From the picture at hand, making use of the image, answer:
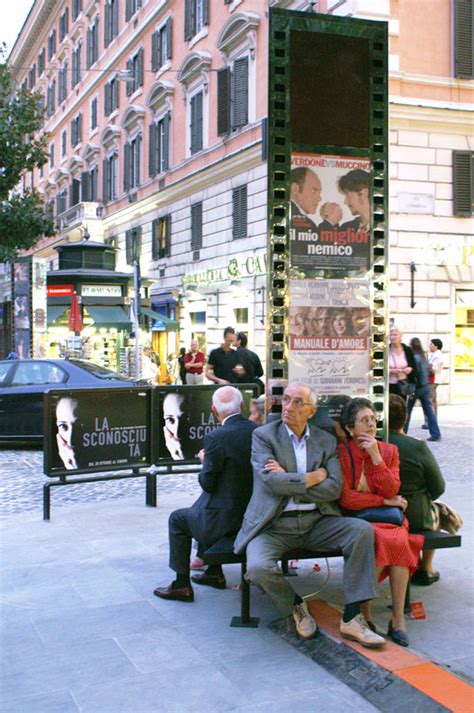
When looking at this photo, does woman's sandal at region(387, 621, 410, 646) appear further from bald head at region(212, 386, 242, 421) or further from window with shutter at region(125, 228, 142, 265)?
window with shutter at region(125, 228, 142, 265)

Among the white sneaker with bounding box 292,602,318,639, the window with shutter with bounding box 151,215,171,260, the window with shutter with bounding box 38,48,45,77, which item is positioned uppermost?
the window with shutter with bounding box 38,48,45,77

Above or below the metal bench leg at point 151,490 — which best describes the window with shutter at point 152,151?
above

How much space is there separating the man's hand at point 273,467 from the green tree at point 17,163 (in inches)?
828

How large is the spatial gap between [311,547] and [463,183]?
55.6 feet

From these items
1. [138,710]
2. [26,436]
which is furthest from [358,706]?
[26,436]

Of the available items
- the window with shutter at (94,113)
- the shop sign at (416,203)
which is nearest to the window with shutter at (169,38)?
the window with shutter at (94,113)

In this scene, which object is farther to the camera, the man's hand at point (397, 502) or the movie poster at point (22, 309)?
the movie poster at point (22, 309)

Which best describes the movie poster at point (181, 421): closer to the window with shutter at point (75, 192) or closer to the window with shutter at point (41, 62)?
the window with shutter at point (75, 192)

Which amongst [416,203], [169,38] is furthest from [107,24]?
[416,203]

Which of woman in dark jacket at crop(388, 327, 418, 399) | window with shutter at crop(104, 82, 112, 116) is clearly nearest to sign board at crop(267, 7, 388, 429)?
woman in dark jacket at crop(388, 327, 418, 399)

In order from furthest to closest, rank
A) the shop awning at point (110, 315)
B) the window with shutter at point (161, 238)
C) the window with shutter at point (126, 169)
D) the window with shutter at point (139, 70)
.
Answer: the window with shutter at point (126, 169), the window with shutter at point (139, 70), the window with shutter at point (161, 238), the shop awning at point (110, 315)

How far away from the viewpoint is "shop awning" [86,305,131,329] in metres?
28.1

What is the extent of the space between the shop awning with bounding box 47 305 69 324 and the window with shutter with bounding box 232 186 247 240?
6816 millimetres

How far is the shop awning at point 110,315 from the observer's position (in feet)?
92.2
